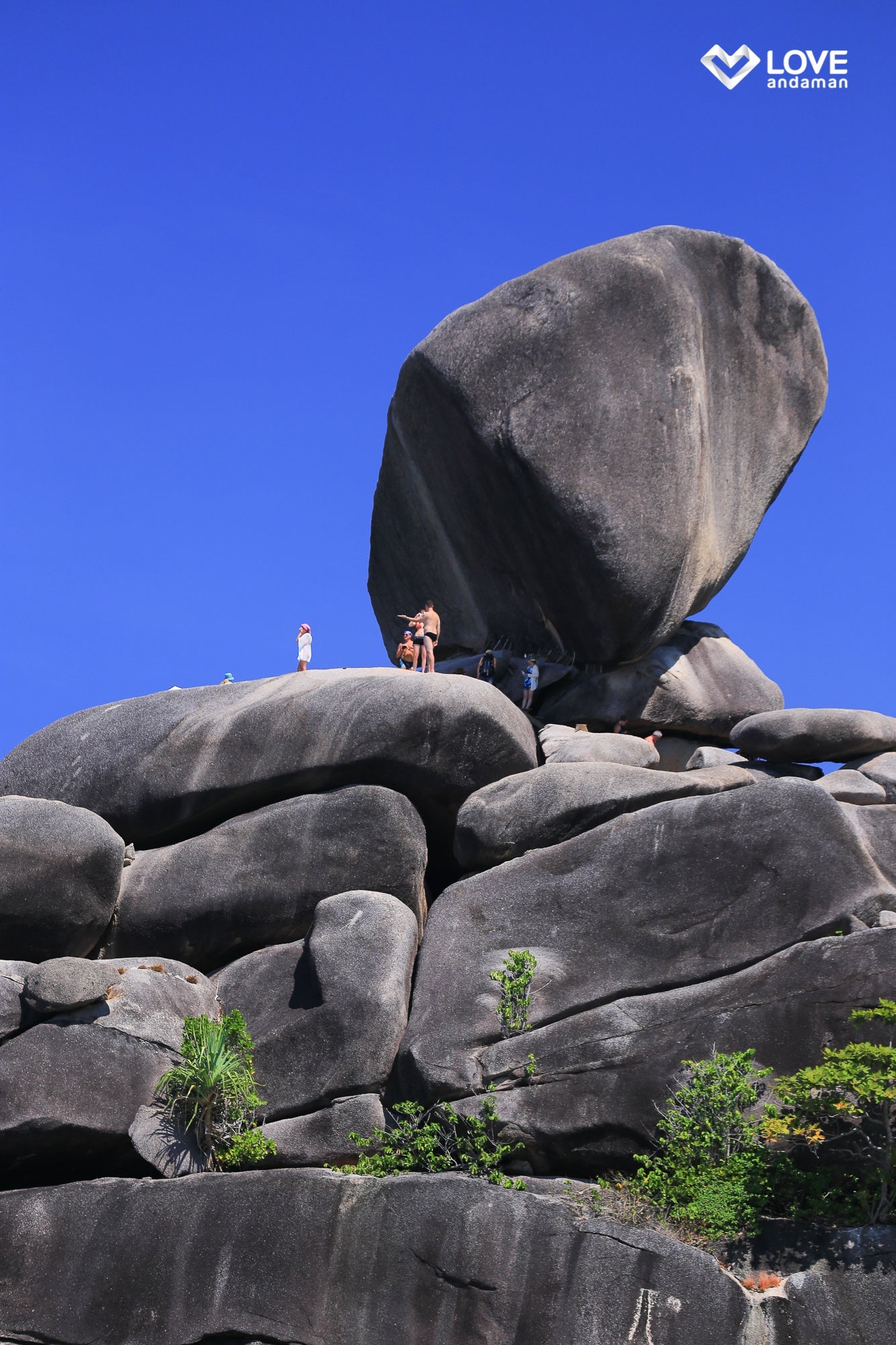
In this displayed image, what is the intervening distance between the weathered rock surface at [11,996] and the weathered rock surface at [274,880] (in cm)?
246

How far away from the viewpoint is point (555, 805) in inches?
653

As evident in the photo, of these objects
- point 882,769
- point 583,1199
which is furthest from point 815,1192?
point 882,769

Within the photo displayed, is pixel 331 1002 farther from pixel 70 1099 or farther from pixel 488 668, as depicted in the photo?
pixel 488 668

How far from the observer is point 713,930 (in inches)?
574

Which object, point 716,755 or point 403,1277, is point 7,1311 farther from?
point 716,755

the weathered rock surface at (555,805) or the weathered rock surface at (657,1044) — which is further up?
the weathered rock surface at (555,805)

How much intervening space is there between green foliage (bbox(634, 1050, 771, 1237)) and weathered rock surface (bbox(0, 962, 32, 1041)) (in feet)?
21.9

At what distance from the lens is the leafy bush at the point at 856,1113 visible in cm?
1108

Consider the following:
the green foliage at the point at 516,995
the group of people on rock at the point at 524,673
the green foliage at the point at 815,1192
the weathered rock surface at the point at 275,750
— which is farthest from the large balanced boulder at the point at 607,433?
the green foliage at the point at 815,1192

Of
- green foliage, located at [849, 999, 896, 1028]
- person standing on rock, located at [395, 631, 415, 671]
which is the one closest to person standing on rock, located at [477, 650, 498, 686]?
person standing on rock, located at [395, 631, 415, 671]

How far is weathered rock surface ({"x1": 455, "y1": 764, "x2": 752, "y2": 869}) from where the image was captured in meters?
16.5

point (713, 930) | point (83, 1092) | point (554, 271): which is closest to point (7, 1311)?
point (83, 1092)

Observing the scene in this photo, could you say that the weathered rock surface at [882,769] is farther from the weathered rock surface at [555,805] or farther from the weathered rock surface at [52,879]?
the weathered rock surface at [52,879]

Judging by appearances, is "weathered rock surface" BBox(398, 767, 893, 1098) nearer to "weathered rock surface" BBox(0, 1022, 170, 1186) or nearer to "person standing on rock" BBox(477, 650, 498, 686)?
"weathered rock surface" BBox(0, 1022, 170, 1186)
